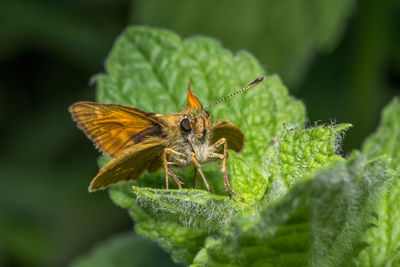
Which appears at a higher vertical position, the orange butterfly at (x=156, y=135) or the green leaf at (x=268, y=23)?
the green leaf at (x=268, y=23)

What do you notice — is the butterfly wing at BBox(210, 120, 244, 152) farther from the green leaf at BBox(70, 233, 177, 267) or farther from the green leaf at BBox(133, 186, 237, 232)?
the green leaf at BBox(70, 233, 177, 267)

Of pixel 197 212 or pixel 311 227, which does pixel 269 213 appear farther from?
pixel 197 212

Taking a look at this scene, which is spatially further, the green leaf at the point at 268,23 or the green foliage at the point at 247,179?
the green leaf at the point at 268,23

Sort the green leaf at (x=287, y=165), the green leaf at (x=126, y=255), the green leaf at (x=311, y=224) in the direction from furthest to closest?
the green leaf at (x=126, y=255) < the green leaf at (x=287, y=165) < the green leaf at (x=311, y=224)

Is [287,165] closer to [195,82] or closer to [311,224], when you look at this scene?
[311,224]

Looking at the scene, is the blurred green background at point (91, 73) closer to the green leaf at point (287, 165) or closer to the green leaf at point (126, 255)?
the green leaf at point (126, 255)

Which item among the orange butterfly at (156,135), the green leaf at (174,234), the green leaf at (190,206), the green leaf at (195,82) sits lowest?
the green leaf at (174,234)

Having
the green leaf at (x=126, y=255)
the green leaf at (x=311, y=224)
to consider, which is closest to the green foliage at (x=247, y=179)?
the green leaf at (x=311, y=224)

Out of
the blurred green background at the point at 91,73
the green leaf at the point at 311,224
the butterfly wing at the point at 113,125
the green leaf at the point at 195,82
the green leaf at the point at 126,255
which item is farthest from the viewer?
the blurred green background at the point at 91,73
